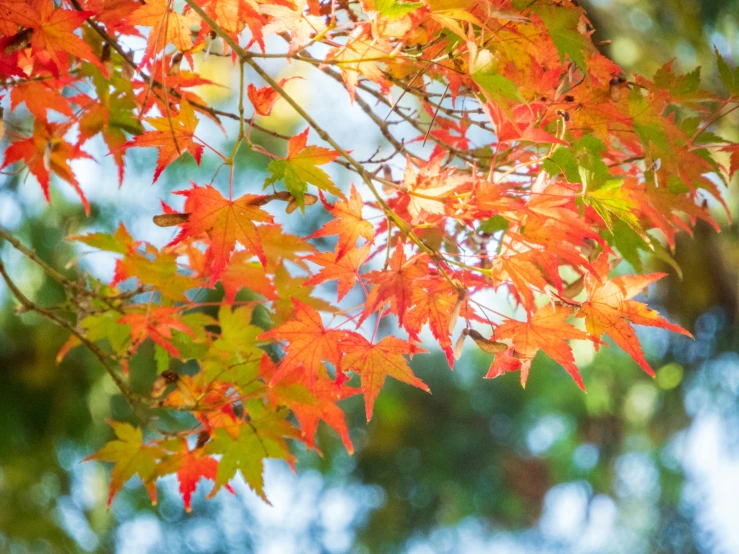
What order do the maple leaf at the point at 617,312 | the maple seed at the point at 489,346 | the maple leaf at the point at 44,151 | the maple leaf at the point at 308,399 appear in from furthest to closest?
the maple leaf at the point at 44,151, the maple leaf at the point at 308,399, the maple leaf at the point at 617,312, the maple seed at the point at 489,346

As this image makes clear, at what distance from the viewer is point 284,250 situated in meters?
0.98

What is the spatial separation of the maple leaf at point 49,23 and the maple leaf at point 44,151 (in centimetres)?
27

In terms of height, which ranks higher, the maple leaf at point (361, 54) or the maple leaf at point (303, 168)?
the maple leaf at point (361, 54)

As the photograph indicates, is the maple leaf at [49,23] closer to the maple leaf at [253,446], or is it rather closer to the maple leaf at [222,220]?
the maple leaf at [222,220]

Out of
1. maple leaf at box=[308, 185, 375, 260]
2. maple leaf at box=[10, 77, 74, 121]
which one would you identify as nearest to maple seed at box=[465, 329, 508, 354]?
maple leaf at box=[308, 185, 375, 260]

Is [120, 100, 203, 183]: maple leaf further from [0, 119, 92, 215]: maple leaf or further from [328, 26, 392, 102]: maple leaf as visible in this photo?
[0, 119, 92, 215]: maple leaf

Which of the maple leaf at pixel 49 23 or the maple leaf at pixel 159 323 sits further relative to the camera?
the maple leaf at pixel 159 323

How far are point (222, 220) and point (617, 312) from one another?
1.47ft

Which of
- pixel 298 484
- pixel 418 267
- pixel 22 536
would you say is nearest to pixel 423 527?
pixel 298 484

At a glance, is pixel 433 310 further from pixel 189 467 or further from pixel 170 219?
pixel 189 467

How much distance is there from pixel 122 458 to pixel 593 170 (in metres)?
0.76

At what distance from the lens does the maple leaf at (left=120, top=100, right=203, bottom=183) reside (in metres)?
0.74

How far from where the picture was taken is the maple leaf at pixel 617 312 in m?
0.75

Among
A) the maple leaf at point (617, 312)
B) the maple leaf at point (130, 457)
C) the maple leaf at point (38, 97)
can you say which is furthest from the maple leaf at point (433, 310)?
the maple leaf at point (38, 97)
